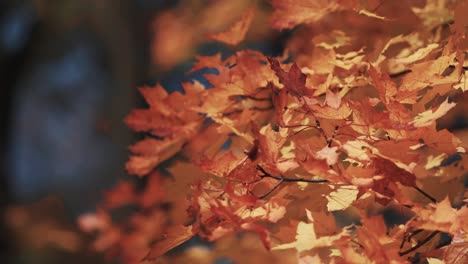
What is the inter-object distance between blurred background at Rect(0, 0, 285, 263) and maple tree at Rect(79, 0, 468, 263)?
218mm

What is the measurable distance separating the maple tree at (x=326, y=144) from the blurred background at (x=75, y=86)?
218 mm

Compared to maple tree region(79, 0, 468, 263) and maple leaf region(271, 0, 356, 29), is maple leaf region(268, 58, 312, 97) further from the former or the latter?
maple leaf region(271, 0, 356, 29)

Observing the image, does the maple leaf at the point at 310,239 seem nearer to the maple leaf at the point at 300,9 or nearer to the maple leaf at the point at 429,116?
the maple leaf at the point at 429,116

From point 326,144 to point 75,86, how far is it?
10.2 meters

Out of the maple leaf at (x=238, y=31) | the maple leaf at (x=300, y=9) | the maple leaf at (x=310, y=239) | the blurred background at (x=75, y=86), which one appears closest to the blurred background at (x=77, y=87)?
the blurred background at (x=75, y=86)

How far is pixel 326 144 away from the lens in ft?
3.83

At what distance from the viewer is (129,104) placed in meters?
3.87

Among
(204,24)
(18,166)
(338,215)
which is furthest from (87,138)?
(338,215)

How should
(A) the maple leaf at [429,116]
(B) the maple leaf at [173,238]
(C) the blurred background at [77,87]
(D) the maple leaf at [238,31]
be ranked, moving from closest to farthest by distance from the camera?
(A) the maple leaf at [429,116] → (B) the maple leaf at [173,238] → (D) the maple leaf at [238,31] → (C) the blurred background at [77,87]

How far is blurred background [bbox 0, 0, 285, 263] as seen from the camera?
159 inches

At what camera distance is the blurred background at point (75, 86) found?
13.2 feet

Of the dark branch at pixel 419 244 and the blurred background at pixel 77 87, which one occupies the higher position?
the dark branch at pixel 419 244

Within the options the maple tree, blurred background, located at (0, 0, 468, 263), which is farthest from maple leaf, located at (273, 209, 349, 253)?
blurred background, located at (0, 0, 468, 263)

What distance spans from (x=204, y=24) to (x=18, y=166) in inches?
226
